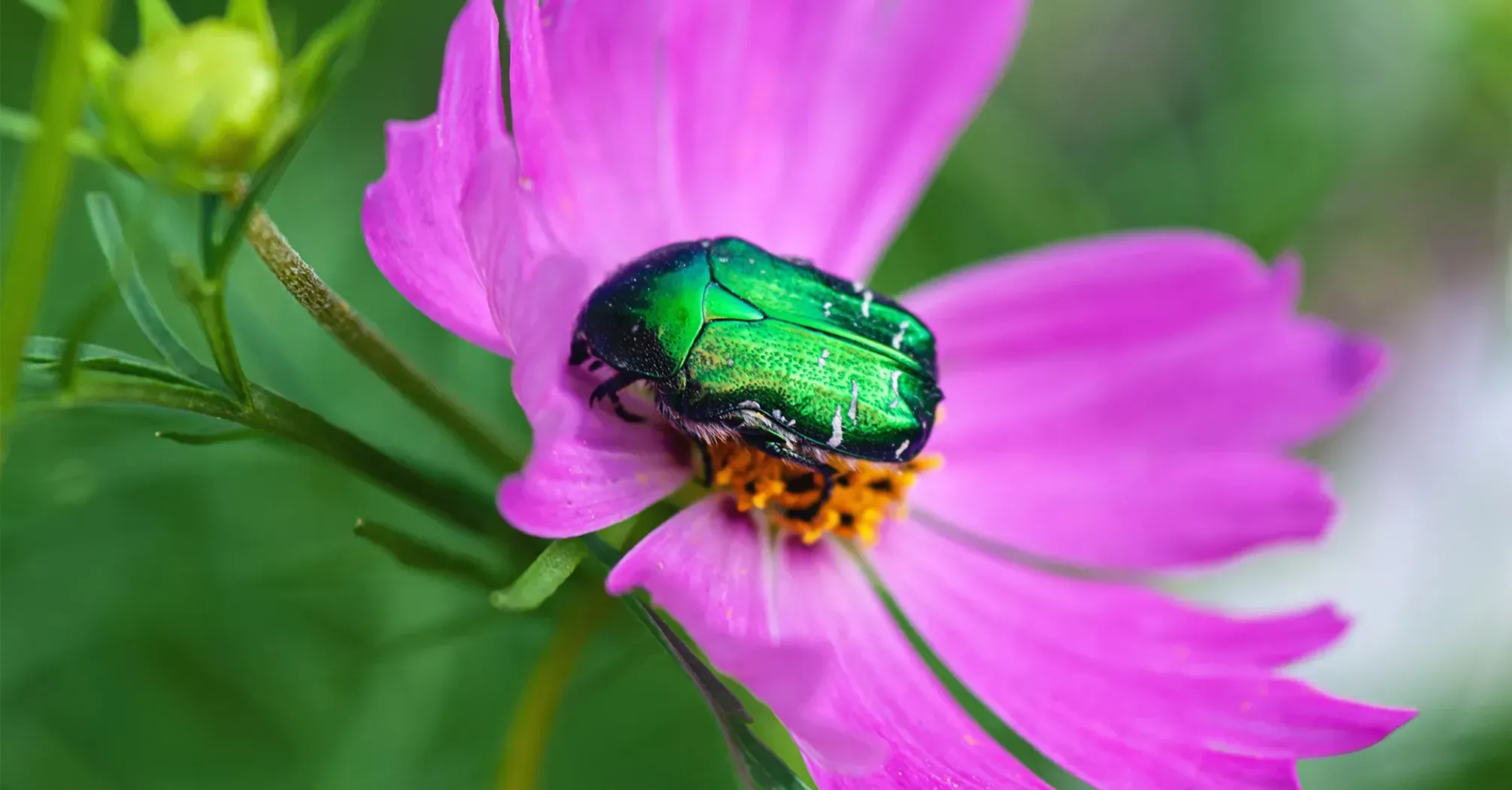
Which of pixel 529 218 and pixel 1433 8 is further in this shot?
pixel 1433 8

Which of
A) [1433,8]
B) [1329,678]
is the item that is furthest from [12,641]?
[1433,8]

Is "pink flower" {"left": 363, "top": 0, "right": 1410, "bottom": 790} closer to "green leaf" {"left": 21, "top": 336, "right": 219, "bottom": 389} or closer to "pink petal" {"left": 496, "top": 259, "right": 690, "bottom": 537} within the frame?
"pink petal" {"left": 496, "top": 259, "right": 690, "bottom": 537}

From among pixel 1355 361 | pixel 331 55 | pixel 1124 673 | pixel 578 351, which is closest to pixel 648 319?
pixel 578 351

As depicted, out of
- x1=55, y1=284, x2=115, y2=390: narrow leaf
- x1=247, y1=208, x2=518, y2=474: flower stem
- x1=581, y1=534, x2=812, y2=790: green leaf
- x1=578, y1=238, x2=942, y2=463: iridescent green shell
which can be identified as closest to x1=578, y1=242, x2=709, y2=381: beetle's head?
x1=578, y1=238, x2=942, y2=463: iridescent green shell

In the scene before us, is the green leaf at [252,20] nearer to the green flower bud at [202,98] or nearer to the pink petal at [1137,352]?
the green flower bud at [202,98]

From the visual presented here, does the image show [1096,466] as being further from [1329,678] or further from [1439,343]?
[1439,343]

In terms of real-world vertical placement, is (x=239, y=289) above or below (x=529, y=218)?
below

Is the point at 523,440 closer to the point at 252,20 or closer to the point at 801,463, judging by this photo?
the point at 801,463
